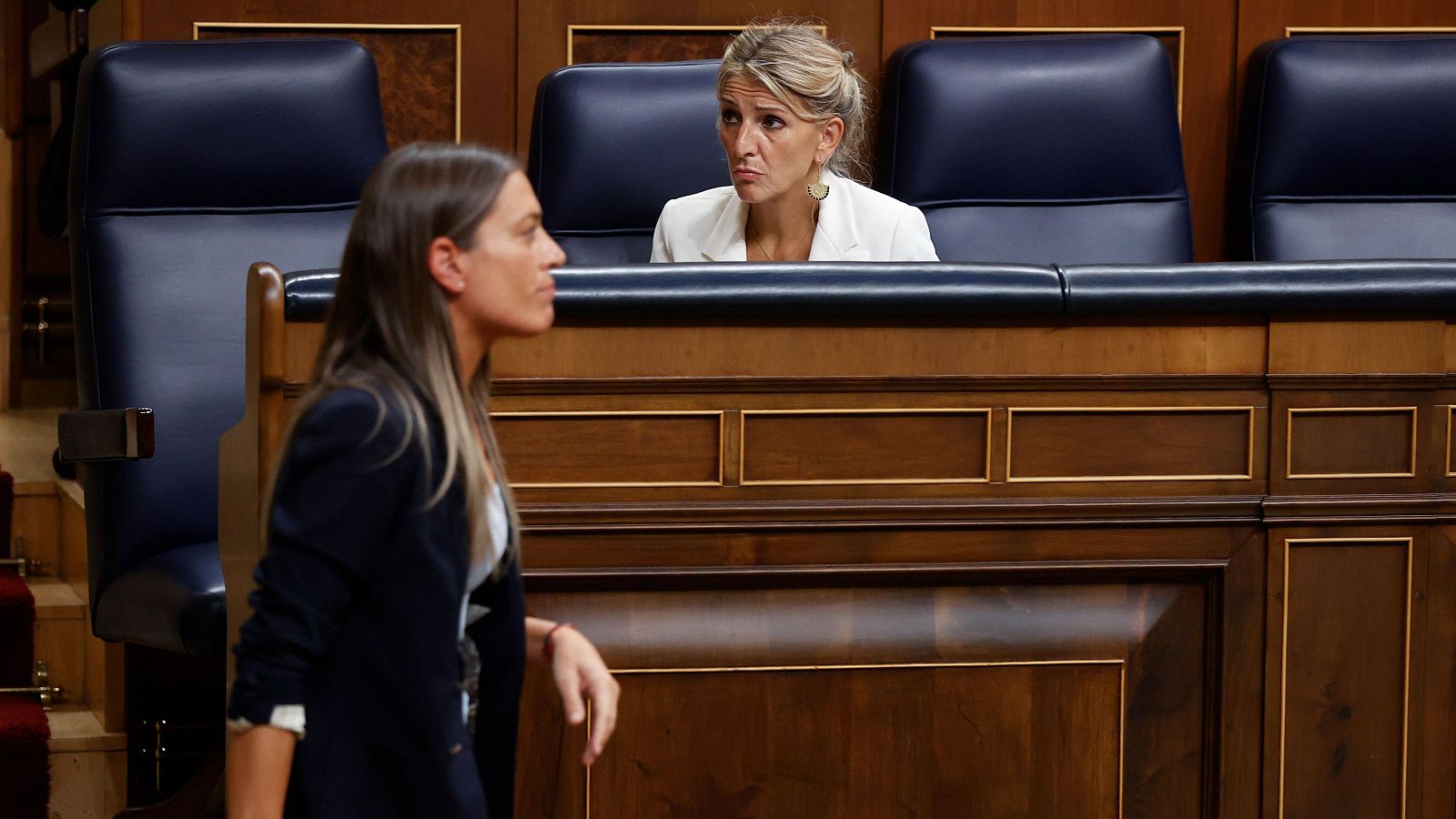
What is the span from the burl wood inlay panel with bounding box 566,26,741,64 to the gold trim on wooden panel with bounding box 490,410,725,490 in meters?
1.22

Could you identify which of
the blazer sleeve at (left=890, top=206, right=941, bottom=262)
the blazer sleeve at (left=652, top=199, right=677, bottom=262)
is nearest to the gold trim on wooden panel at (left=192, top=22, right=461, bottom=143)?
the blazer sleeve at (left=652, top=199, right=677, bottom=262)

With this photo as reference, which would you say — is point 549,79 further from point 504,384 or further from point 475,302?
point 475,302

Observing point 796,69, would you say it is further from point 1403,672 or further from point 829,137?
point 1403,672

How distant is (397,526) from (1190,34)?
2073 mm

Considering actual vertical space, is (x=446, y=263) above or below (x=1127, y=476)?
above

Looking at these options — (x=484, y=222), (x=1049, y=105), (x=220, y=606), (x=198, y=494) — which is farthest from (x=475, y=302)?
(x=1049, y=105)

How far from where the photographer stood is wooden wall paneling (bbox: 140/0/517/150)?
2.48m

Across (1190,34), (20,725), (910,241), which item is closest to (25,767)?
(20,725)

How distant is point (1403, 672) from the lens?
1.51m

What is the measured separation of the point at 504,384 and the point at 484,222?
48cm

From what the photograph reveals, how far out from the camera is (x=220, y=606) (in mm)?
1793

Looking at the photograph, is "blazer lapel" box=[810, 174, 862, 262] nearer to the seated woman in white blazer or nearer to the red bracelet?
the seated woman in white blazer

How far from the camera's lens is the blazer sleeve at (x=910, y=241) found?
2174 millimetres

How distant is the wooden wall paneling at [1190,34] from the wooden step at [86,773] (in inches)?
58.7
